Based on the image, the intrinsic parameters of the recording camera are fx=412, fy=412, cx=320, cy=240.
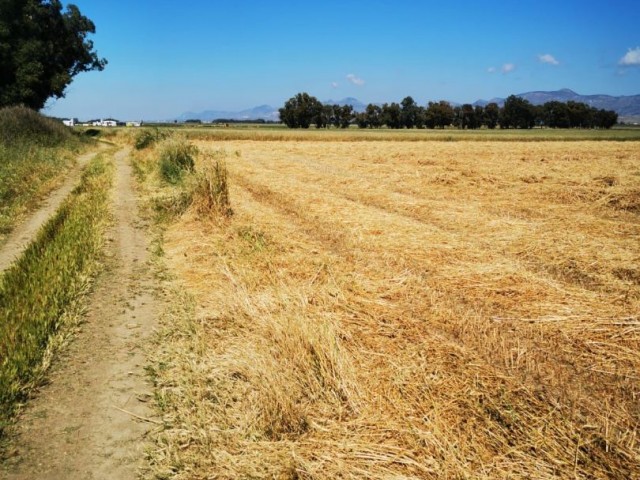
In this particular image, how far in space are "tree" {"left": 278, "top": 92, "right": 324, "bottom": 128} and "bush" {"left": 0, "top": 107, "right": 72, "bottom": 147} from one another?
4266 inches

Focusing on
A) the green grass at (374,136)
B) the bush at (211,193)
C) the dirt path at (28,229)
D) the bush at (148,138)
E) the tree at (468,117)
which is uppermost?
the tree at (468,117)

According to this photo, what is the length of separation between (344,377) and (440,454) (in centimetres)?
99

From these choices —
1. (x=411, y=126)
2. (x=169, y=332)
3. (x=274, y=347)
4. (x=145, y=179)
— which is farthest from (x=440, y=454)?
(x=411, y=126)

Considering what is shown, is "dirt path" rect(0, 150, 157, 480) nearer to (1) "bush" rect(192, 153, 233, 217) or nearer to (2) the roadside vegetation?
(1) "bush" rect(192, 153, 233, 217)

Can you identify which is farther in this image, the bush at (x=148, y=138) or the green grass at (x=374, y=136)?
the green grass at (x=374, y=136)

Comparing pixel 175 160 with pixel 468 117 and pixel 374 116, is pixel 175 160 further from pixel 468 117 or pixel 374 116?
pixel 468 117

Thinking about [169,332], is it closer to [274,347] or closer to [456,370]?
[274,347]

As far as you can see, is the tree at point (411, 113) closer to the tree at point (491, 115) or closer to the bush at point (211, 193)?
the tree at point (491, 115)

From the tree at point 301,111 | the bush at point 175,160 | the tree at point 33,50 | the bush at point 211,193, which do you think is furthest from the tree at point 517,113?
the bush at point 211,193

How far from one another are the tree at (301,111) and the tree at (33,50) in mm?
91145

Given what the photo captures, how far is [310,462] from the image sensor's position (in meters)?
2.82

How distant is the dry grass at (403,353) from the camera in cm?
290

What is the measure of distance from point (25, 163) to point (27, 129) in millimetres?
12219

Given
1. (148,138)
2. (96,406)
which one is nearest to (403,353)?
(96,406)
